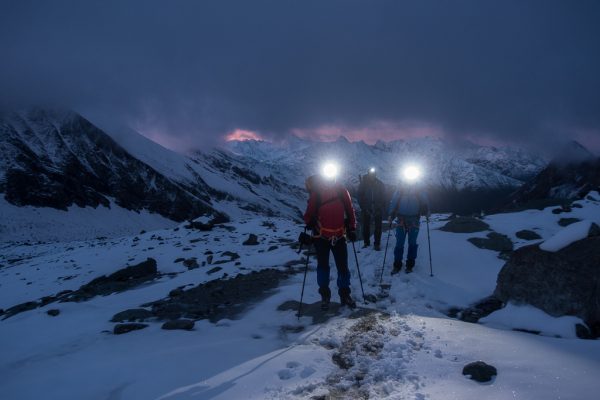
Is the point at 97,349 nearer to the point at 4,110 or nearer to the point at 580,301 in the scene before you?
the point at 580,301

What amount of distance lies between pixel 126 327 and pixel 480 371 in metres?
7.09

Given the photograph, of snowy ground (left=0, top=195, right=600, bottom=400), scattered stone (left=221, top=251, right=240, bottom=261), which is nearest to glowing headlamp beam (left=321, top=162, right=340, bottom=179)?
snowy ground (left=0, top=195, right=600, bottom=400)

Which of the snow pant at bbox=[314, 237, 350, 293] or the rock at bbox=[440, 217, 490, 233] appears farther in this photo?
the rock at bbox=[440, 217, 490, 233]

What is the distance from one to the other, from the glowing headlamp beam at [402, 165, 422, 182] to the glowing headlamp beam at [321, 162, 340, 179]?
384 cm

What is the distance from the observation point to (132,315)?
9.24 metres

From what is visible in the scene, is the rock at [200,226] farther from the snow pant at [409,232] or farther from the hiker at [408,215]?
the snow pant at [409,232]

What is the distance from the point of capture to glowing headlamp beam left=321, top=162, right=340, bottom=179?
351 inches

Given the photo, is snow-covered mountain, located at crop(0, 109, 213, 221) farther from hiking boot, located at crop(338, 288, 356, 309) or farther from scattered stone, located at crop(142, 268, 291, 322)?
hiking boot, located at crop(338, 288, 356, 309)

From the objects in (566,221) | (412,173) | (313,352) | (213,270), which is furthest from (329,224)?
(566,221)

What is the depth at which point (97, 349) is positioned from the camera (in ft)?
22.7

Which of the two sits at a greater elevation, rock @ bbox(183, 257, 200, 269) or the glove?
the glove

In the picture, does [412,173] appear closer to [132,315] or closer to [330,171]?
[330,171]

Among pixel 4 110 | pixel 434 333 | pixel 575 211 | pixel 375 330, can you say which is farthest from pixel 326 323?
pixel 4 110

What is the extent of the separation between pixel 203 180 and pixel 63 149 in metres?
60.0
